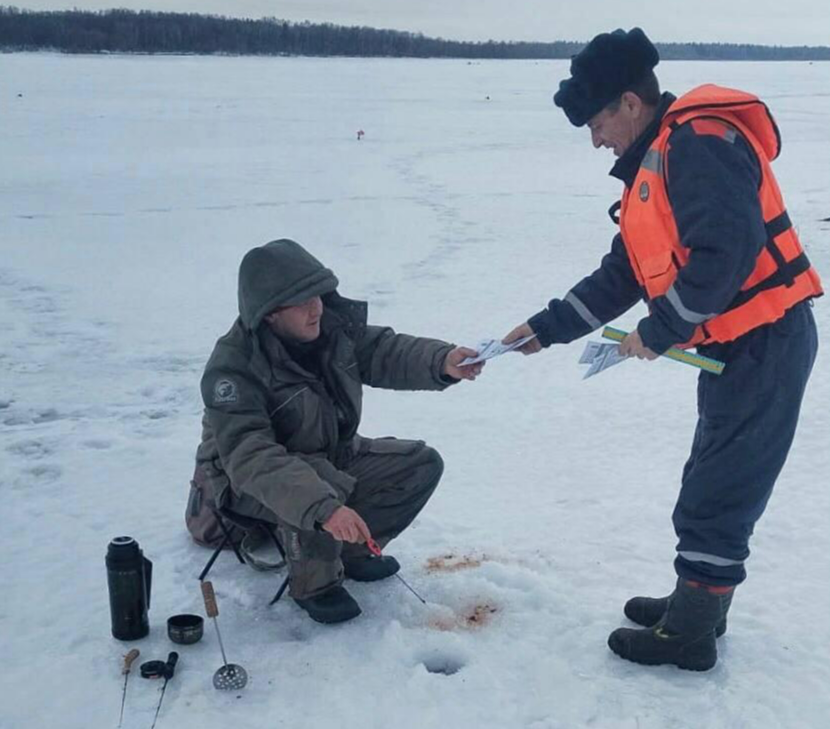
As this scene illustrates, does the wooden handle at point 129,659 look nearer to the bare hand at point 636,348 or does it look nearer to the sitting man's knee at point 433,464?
the sitting man's knee at point 433,464

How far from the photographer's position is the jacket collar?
9.32ft

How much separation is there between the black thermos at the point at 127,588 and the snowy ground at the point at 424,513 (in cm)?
9

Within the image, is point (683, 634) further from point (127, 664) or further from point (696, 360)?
point (127, 664)

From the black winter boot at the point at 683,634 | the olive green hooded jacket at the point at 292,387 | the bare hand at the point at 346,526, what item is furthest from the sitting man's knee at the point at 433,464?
the black winter boot at the point at 683,634

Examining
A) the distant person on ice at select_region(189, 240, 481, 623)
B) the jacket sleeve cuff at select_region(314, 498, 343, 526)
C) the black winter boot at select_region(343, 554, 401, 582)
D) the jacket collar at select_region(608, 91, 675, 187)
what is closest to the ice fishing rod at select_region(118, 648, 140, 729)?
the distant person on ice at select_region(189, 240, 481, 623)

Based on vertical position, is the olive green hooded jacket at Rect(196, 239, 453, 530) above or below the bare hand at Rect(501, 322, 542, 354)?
below

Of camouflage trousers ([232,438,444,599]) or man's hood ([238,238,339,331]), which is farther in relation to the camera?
camouflage trousers ([232,438,444,599])

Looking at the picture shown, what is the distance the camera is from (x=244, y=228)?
37.9 feet

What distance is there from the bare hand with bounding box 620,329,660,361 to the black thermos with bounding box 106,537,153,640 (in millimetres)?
1627

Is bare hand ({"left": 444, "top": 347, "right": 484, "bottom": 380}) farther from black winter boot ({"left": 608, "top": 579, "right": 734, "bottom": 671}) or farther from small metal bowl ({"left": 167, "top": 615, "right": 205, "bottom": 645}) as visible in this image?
small metal bowl ({"left": 167, "top": 615, "right": 205, "bottom": 645})

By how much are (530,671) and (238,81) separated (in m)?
50.8

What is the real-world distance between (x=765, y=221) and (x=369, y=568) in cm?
182

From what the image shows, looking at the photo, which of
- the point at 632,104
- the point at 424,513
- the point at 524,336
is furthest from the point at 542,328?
the point at 424,513

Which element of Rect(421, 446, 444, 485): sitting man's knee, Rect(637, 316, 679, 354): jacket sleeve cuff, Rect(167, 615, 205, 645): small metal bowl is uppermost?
Rect(637, 316, 679, 354): jacket sleeve cuff
